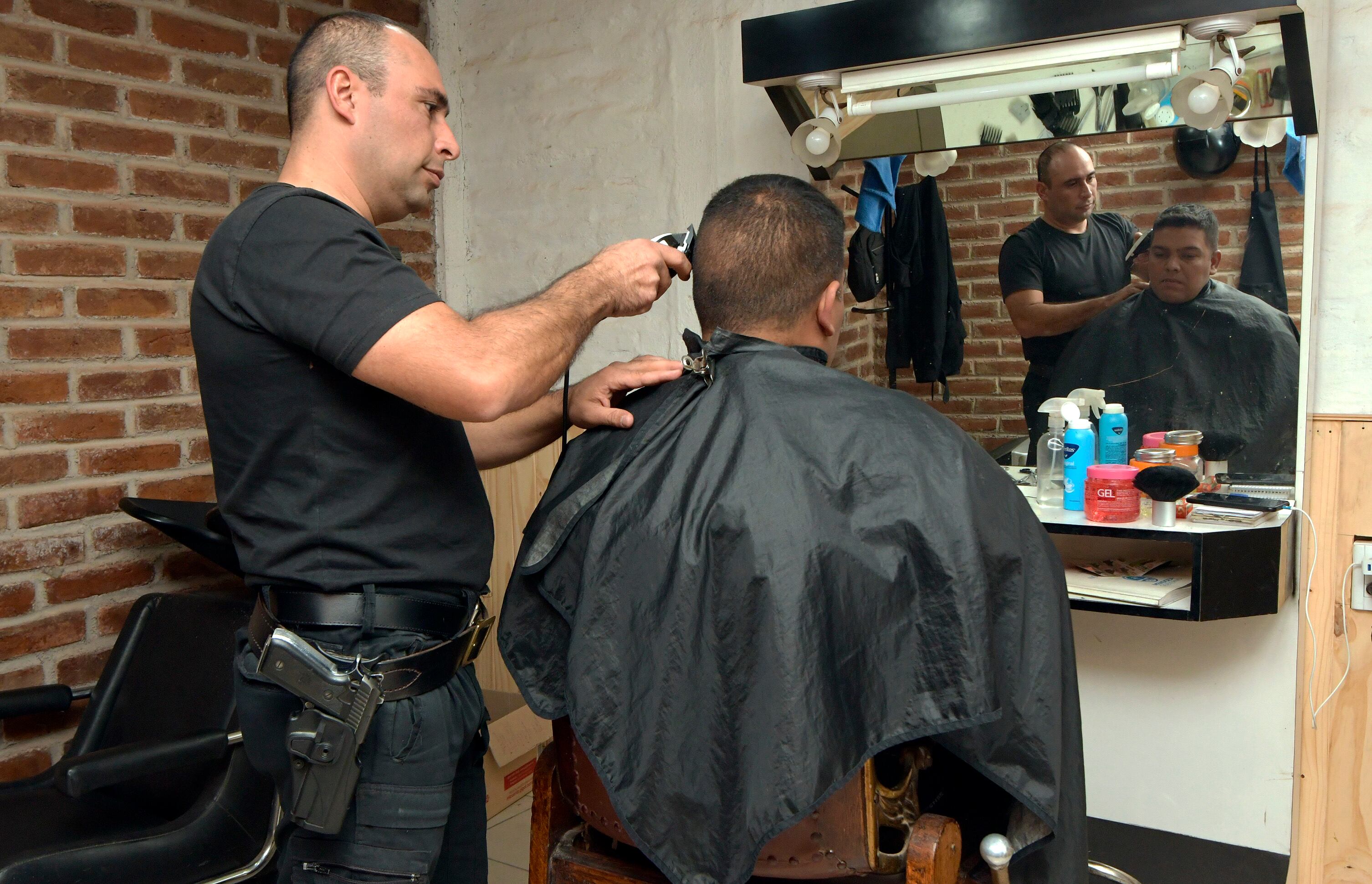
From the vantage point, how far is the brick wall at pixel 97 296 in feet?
6.84

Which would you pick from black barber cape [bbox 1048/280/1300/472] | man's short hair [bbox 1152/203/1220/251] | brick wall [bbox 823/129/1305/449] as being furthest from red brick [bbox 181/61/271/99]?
man's short hair [bbox 1152/203/1220/251]

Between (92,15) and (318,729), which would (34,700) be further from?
(92,15)

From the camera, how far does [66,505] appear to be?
215 centimetres

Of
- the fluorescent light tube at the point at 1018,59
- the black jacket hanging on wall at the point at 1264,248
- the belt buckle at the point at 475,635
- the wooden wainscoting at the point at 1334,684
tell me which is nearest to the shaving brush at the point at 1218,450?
the wooden wainscoting at the point at 1334,684

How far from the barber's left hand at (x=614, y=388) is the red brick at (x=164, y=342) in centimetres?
117

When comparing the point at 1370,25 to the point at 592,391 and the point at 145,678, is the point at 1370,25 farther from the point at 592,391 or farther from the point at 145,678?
the point at 145,678

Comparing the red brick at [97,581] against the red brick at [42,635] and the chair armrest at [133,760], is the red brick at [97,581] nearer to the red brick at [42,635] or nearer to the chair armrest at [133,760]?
the red brick at [42,635]

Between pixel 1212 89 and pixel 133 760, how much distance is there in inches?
90.0

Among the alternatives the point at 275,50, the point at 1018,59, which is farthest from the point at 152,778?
the point at 1018,59

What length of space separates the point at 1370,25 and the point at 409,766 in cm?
224

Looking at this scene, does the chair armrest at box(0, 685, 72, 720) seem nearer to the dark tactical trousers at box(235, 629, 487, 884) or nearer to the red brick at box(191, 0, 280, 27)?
the dark tactical trousers at box(235, 629, 487, 884)

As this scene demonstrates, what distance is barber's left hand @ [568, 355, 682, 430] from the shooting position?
1502 millimetres

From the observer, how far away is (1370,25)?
2.03 metres

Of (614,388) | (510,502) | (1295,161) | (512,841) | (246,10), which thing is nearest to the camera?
(614,388)
